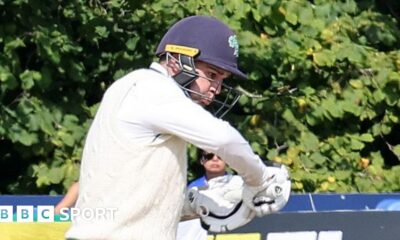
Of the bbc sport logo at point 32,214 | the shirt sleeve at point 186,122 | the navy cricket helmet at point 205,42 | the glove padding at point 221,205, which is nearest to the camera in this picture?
the shirt sleeve at point 186,122

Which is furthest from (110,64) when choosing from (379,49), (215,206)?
(215,206)

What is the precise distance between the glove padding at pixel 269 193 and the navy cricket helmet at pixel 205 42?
306 millimetres

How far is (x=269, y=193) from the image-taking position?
2834mm

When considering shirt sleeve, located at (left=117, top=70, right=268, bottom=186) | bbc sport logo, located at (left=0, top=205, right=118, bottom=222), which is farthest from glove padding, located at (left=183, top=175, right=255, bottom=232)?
bbc sport logo, located at (left=0, top=205, right=118, bottom=222)

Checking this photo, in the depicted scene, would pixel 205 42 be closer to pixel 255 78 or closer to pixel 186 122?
pixel 186 122

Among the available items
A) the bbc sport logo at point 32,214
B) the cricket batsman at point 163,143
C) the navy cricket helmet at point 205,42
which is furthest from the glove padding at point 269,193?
the bbc sport logo at point 32,214

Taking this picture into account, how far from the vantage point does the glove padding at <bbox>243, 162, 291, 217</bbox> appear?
2.83 m

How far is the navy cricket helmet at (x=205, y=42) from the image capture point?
9.21ft

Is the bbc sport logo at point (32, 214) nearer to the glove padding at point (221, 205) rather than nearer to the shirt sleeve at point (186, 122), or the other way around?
the glove padding at point (221, 205)

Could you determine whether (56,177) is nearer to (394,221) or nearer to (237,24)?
(237,24)

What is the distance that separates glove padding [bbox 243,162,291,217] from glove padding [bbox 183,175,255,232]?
7cm

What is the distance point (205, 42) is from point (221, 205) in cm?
50

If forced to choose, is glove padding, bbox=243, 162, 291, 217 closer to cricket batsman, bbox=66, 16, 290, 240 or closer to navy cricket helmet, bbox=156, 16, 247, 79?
cricket batsman, bbox=66, 16, 290, 240

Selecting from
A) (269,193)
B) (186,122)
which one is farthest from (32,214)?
(186,122)
